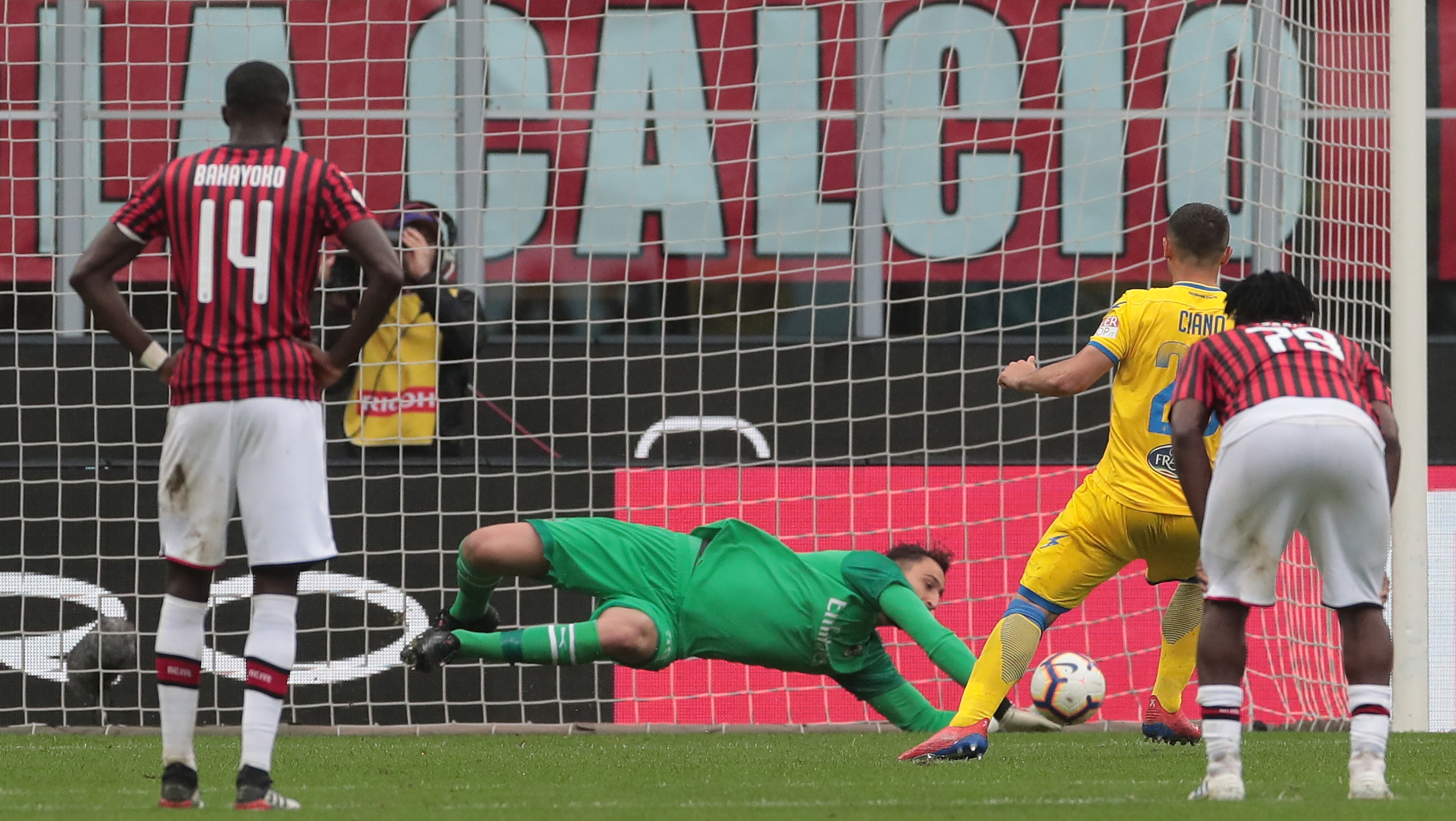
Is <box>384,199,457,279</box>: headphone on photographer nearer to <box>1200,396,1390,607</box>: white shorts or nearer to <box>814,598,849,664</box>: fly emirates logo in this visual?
<box>814,598,849,664</box>: fly emirates logo

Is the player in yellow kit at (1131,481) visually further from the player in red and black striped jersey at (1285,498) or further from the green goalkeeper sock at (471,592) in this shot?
the green goalkeeper sock at (471,592)

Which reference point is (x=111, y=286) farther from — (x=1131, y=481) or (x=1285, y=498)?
(x=1131, y=481)

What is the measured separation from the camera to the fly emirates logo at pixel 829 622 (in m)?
6.53

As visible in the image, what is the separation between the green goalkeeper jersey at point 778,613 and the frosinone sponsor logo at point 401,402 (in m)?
1.97

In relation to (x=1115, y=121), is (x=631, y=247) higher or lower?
lower

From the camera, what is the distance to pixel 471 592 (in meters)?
6.66

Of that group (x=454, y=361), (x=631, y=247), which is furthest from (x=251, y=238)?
(x=631, y=247)

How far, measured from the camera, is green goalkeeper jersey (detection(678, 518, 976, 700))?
658 centimetres

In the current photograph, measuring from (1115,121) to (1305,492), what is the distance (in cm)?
537

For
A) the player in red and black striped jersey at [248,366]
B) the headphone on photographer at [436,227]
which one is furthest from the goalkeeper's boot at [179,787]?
the headphone on photographer at [436,227]

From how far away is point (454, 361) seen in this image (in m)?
8.22

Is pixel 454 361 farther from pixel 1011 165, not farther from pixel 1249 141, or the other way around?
pixel 1249 141

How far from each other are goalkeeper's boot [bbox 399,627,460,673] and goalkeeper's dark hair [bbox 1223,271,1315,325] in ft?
10.1

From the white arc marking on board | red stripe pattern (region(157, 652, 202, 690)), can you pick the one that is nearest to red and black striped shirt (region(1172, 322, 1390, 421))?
red stripe pattern (region(157, 652, 202, 690))
